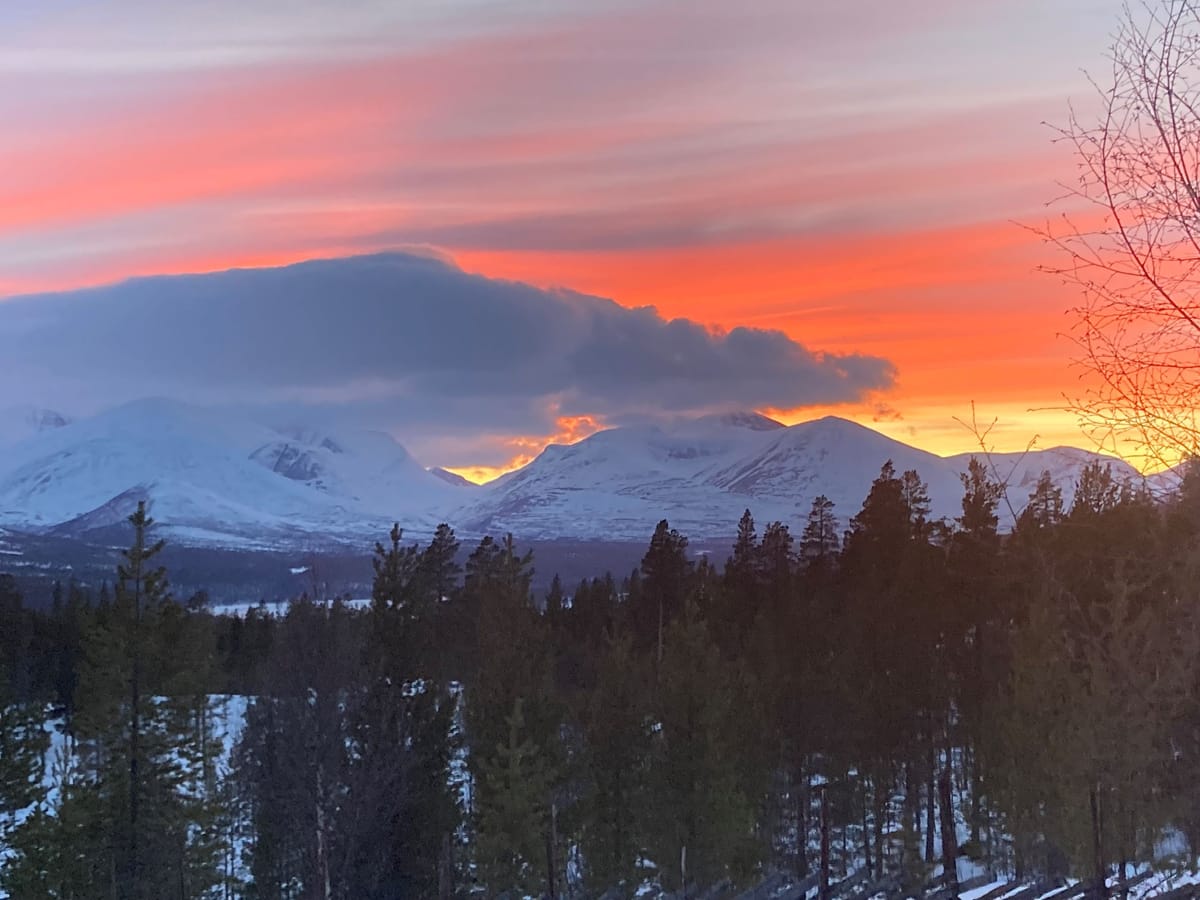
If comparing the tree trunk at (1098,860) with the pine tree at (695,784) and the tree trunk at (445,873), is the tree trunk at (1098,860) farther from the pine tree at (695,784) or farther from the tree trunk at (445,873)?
the tree trunk at (445,873)

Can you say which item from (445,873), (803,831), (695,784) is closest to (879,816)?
(803,831)

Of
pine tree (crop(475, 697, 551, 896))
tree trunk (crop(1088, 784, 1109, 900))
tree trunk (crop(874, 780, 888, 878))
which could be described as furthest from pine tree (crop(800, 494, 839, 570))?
tree trunk (crop(1088, 784, 1109, 900))

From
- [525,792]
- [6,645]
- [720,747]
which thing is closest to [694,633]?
[720,747]

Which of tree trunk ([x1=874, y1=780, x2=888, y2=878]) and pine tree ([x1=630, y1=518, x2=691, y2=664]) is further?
pine tree ([x1=630, y1=518, x2=691, y2=664])

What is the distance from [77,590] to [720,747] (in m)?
53.9

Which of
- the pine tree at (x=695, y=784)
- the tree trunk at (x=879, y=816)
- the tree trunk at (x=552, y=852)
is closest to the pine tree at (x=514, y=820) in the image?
the tree trunk at (x=552, y=852)

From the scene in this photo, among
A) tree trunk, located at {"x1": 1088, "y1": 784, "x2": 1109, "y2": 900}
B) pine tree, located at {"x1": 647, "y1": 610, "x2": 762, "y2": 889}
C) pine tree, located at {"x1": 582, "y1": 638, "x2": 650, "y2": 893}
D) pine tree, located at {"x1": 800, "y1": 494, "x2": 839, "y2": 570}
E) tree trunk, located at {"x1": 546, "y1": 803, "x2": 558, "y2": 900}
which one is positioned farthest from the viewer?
pine tree, located at {"x1": 800, "y1": 494, "x2": 839, "y2": 570}

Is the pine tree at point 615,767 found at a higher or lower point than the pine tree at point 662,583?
lower

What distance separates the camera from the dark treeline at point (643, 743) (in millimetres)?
22516

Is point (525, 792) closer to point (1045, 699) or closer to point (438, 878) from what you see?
point (438, 878)

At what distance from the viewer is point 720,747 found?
27359 millimetres

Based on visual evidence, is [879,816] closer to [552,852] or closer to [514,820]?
[552,852]

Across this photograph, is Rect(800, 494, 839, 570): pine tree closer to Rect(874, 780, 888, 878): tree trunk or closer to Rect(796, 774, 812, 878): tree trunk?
Rect(874, 780, 888, 878): tree trunk

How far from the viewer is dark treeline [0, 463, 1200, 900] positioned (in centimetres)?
2252
